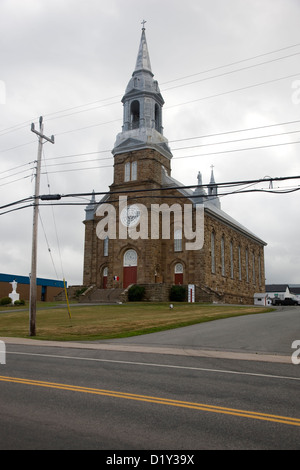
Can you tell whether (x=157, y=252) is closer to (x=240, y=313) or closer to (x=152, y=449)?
(x=240, y=313)

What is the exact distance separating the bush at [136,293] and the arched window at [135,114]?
19832 millimetres

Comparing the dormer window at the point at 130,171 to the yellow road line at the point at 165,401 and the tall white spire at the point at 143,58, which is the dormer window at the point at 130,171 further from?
the yellow road line at the point at 165,401

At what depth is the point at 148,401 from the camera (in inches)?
274

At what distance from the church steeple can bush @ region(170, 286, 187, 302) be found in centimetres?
1658

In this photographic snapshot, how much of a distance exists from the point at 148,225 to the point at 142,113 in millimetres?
13807

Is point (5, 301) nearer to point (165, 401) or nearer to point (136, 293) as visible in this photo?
→ point (136, 293)

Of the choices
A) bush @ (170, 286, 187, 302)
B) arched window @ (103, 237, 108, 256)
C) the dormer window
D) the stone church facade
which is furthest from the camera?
arched window @ (103, 237, 108, 256)

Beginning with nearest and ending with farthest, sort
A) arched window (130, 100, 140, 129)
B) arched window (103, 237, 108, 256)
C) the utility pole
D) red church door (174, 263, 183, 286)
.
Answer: the utility pole → red church door (174, 263, 183, 286) → arched window (130, 100, 140, 129) → arched window (103, 237, 108, 256)

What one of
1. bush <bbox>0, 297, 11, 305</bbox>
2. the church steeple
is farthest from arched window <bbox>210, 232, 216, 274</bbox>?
bush <bbox>0, 297, 11, 305</bbox>

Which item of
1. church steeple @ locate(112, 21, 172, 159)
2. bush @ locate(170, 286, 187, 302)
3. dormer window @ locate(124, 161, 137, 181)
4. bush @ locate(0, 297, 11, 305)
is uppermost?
church steeple @ locate(112, 21, 172, 159)

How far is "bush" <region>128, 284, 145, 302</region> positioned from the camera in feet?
141

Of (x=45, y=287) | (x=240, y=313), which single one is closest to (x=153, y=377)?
(x=240, y=313)

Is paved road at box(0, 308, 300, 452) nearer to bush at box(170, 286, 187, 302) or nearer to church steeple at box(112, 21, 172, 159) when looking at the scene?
bush at box(170, 286, 187, 302)

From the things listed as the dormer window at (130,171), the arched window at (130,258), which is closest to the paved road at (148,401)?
the arched window at (130,258)
